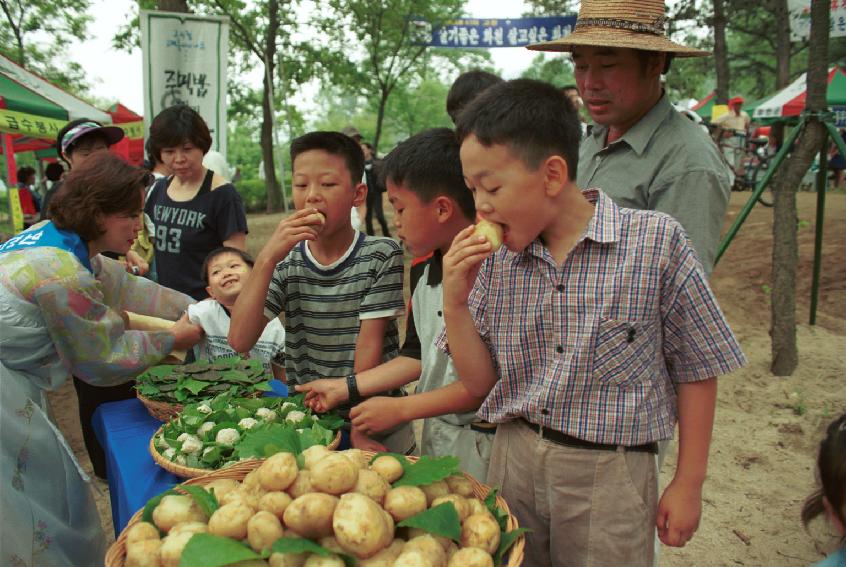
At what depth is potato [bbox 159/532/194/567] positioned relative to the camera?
1338 mm

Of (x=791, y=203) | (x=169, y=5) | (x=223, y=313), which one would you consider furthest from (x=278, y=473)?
(x=169, y=5)

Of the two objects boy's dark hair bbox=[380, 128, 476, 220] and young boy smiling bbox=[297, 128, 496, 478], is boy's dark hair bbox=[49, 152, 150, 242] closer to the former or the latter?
young boy smiling bbox=[297, 128, 496, 478]

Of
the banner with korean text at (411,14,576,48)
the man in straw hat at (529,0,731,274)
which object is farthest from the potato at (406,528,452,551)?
the banner with korean text at (411,14,576,48)

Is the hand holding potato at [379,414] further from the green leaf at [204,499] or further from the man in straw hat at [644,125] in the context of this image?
the man in straw hat at [644,125]

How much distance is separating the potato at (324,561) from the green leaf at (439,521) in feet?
0.54

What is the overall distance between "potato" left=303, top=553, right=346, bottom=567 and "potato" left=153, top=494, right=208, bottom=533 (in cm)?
39

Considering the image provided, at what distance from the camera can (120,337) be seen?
284 cm

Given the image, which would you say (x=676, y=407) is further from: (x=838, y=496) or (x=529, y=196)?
(x=529, y=196)

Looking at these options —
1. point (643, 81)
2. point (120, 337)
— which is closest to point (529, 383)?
point (643, 81)

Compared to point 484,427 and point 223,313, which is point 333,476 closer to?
point 484,427

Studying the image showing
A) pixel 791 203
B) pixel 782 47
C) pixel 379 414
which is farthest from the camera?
pixel 782 47

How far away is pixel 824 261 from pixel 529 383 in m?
8.43

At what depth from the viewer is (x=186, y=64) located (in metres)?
6.54

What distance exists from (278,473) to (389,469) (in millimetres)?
269
